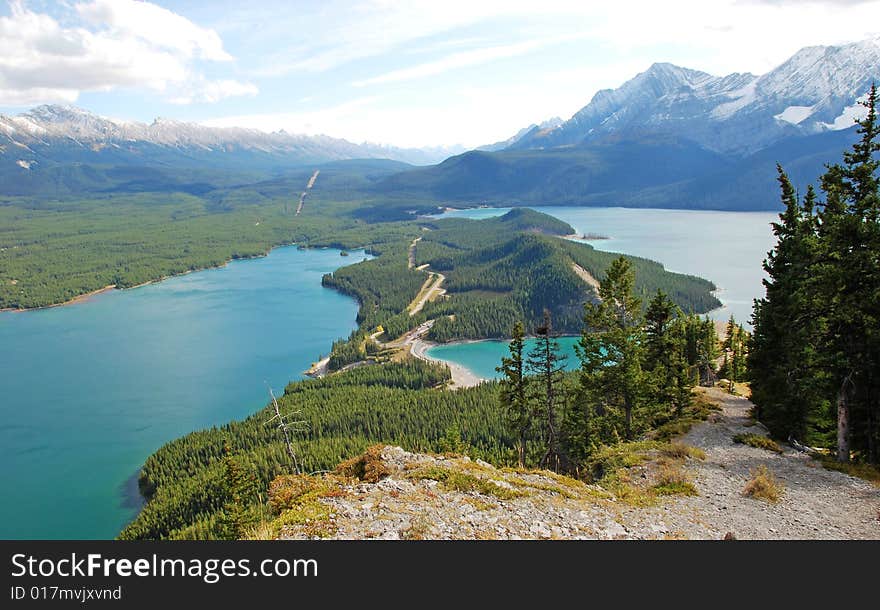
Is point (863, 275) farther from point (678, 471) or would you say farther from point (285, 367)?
point (285, 367)

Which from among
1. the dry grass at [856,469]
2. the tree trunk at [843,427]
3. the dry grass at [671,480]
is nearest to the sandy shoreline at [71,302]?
the dry grass at [671,480]

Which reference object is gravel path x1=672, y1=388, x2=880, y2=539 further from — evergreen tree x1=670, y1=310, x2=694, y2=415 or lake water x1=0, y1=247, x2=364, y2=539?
lake water x1=0, y1=247, x2=364, y2=539

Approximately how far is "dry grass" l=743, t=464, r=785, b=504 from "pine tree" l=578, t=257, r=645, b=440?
13.0 m

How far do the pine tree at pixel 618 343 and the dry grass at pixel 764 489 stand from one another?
13.0 meters

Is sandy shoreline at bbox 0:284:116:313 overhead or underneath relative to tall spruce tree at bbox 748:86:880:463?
underneath

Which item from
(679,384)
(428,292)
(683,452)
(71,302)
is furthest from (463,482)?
(71,302)

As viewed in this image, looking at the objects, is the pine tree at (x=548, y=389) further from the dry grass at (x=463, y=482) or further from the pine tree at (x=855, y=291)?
the dry grass at (x=463, y=482)

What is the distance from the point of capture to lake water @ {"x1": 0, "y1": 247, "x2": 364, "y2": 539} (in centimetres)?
6688

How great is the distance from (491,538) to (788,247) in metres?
28.7

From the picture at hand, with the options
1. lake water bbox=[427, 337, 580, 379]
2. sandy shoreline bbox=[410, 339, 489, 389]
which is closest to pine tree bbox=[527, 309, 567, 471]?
sandy shoreline bbox=[410, 339, 489, 389]

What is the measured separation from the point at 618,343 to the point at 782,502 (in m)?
16.2

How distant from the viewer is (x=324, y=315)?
6206 inches

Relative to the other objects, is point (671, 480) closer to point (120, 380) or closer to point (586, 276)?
point (120, 380)

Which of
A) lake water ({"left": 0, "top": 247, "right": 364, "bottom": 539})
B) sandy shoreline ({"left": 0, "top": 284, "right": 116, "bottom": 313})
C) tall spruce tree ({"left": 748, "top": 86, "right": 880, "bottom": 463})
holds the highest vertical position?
tall spruce tree ({"left": 748, "top": 86, "right": 880, "bottom": 463})
